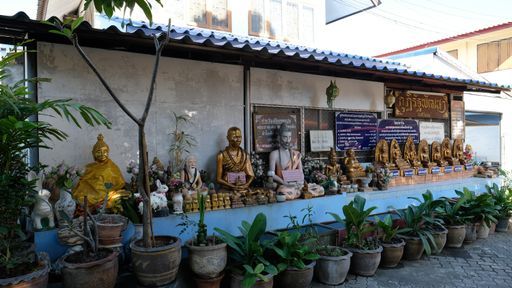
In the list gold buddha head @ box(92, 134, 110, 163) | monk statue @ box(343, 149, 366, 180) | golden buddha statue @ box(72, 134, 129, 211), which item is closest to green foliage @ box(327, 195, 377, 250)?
monk statue @ box(343, 149, 366, 180)

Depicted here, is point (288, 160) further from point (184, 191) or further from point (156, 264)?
point (156, 264)

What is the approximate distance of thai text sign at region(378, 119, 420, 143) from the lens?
26.3 ft

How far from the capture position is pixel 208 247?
12.3ft

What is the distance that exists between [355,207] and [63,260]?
11.9 feet

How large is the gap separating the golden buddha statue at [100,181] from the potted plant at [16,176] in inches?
A: 40.1

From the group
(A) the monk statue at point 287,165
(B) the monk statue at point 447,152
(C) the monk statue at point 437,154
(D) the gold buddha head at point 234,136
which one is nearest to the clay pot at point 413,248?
(A) the monk statue at point 287,165

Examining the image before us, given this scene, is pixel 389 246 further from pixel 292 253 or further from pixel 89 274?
pixel 89 274

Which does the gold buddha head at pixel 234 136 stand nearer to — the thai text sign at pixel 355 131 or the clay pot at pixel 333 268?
the clay pot at pixel 333 268

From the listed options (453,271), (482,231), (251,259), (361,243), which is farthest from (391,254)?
(482,231)

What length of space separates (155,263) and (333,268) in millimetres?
2097

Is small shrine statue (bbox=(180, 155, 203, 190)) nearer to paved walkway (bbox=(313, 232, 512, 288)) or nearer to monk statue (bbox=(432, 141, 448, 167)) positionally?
paved walkway (bbox=(313, 232, 512, 288))

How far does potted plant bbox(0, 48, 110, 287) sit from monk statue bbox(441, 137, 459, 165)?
8.15 m

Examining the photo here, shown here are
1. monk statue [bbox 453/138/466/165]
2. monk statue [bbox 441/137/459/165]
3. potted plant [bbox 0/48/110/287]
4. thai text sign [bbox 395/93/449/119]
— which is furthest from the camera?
monk statue [bbox 453/138/466/165]

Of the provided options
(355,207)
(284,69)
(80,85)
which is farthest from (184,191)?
(284,69)
